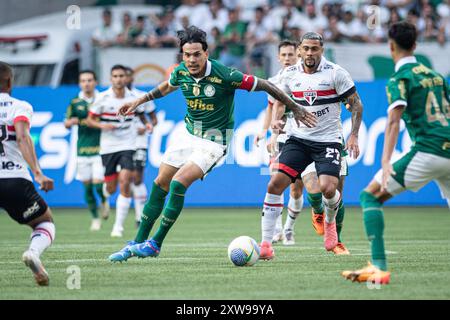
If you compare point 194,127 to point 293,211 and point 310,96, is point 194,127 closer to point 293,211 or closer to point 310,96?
point 310,96

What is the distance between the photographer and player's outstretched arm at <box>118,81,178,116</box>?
422 inches

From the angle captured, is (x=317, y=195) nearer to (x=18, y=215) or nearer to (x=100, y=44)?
(x=18, y=215)

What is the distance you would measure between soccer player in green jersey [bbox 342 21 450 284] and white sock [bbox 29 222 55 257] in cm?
280

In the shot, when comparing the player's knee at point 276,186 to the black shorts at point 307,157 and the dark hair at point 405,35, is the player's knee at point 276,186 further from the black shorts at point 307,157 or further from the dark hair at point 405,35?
the dark hair at point 405,35

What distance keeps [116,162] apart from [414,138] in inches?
357

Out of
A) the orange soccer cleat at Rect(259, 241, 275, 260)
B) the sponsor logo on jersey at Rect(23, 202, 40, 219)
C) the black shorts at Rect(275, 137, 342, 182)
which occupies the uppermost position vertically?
the black shorts at Rect(275, 137, 342, 182)

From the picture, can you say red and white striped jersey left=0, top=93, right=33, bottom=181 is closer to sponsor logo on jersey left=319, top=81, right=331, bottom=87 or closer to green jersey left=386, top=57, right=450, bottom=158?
green jersey left=386, top=57, right=450, bottom=158

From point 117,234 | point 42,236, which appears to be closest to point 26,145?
point 42,236

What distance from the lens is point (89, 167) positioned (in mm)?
18375

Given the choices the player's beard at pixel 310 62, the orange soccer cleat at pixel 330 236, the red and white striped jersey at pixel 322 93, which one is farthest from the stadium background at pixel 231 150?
the player's beard at pixel 310 62

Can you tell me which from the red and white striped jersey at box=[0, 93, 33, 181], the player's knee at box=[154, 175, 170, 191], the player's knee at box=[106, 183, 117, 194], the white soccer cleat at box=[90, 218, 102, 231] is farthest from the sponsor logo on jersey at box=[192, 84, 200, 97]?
the white soccer cleat at box=[90, 218, 102, 231]

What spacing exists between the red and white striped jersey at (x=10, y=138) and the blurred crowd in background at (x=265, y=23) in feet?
48.6

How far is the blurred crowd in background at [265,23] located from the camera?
23.8 m

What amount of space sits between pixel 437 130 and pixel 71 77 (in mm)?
16991
